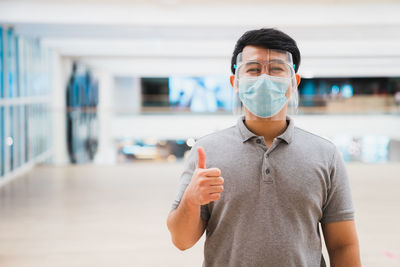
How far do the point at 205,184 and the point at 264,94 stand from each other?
0.38m

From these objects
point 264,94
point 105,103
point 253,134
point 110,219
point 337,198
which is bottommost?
point 110,219

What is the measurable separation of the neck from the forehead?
19 centimetres

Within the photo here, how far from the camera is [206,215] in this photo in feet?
4.59

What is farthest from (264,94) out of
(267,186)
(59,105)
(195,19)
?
(59,105)

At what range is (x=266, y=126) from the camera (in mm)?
1401

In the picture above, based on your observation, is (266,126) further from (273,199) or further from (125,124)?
(125,124)

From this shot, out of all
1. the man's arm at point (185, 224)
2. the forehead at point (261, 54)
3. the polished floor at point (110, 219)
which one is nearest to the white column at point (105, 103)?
the polished floor at point (110, 219)

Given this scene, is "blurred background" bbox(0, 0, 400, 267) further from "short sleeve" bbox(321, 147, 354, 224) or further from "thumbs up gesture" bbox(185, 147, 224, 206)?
"thumbs up gesture" bbox(185, 147, 224, 206)

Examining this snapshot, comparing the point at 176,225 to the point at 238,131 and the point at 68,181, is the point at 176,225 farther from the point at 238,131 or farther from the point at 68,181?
the point at 68,181

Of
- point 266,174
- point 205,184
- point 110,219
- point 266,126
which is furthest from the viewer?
point 110,219

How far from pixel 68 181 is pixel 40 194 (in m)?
1.10

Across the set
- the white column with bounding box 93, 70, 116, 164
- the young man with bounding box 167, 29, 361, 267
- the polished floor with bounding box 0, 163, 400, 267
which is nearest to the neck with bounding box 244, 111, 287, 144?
the young man with bounding box 167, 29, 361, 267

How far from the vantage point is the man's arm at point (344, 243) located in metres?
1.35

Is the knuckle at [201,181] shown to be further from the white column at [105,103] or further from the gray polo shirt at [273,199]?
the white column at [105,103]
